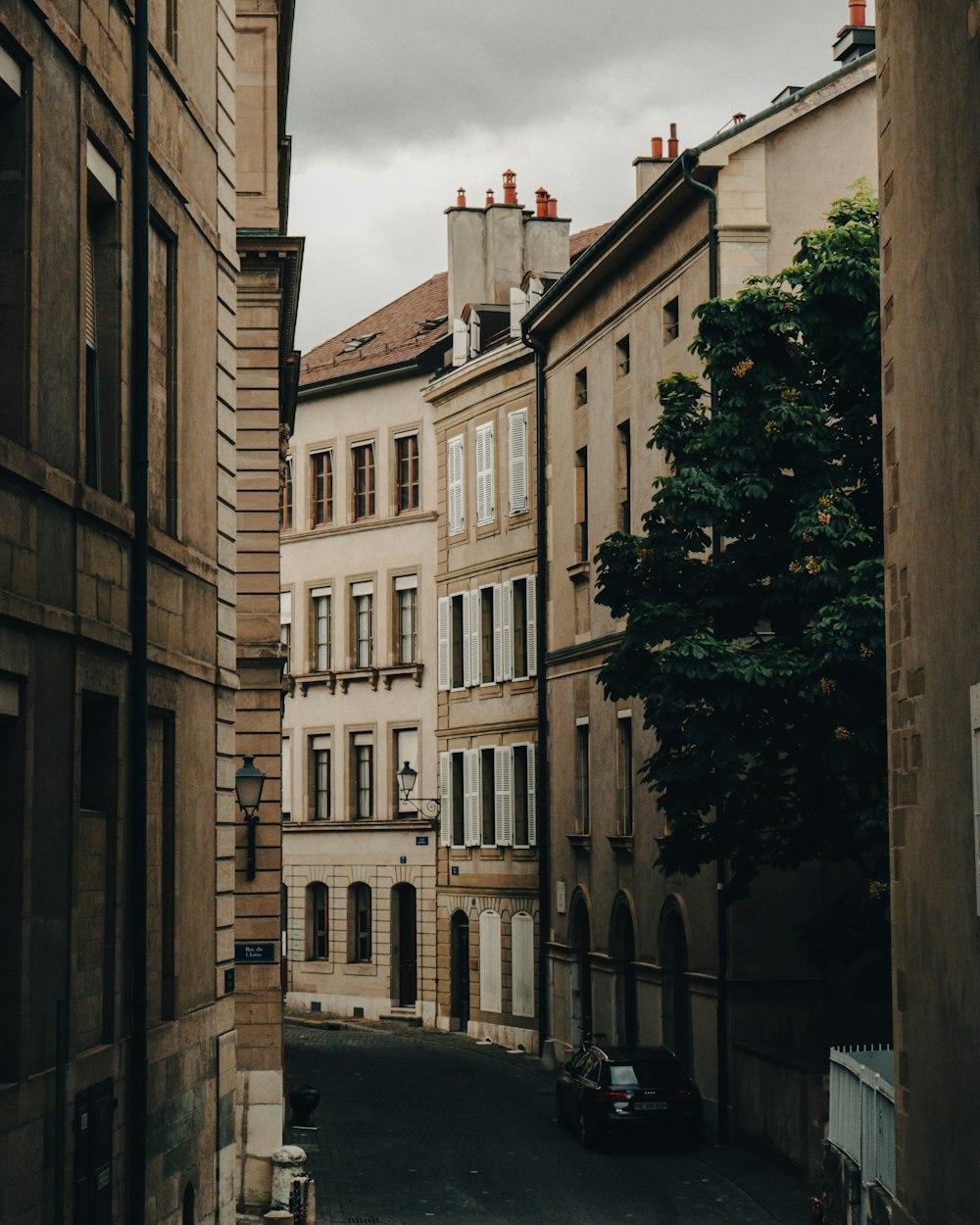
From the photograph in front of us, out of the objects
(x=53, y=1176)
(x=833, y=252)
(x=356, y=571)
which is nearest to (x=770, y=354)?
(x=833, y=252)

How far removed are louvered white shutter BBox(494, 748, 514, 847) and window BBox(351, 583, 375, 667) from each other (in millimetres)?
8382

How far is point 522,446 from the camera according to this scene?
43.6 metres

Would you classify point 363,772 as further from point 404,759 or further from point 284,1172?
point 284,1172

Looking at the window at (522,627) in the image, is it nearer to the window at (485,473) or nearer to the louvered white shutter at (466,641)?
the window at (485,473)

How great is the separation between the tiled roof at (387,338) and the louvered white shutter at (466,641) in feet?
22.4

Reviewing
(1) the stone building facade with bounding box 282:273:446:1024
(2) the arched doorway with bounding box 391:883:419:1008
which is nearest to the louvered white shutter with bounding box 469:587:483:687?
(1) the stone building facade with bounding box 282:273:446:1024

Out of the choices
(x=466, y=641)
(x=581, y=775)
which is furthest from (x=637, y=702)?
(x=466, y=641)

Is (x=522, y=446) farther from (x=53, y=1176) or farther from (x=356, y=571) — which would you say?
(x=53, y=1176)

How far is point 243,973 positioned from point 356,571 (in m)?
29.0

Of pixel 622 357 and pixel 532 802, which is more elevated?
pixel 622 357

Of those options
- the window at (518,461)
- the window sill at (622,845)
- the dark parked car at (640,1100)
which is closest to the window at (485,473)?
the window at (518,461)

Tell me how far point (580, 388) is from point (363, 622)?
15.0m

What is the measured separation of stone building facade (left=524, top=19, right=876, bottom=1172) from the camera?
2886 centimetres

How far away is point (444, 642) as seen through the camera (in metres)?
48.5
